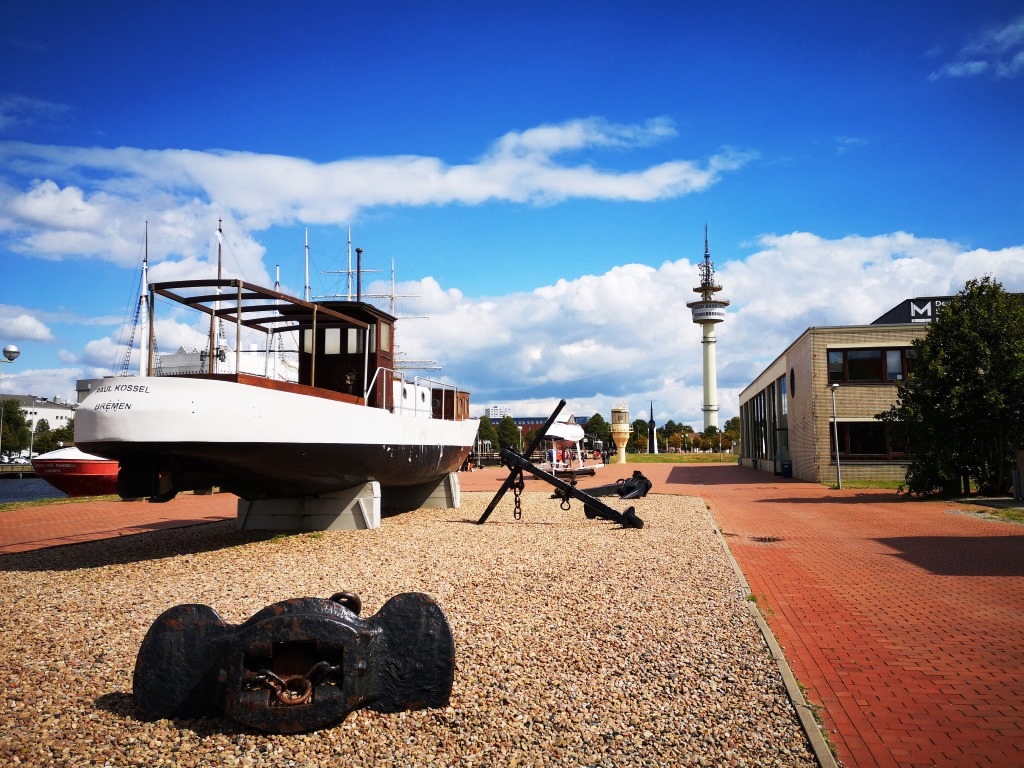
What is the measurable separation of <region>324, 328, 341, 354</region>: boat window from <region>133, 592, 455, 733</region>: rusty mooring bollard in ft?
33.2

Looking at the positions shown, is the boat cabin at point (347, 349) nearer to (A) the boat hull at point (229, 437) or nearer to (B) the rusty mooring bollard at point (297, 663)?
(A) the boat hull at point (229, 437)

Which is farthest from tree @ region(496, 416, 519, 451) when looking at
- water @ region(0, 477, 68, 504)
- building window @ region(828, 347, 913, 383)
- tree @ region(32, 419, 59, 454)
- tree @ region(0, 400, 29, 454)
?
tree @ region(0, 400, 29, 454)

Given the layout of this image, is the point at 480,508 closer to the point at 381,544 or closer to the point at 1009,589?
the point at 381,544

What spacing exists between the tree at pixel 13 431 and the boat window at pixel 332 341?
8599 centimetres

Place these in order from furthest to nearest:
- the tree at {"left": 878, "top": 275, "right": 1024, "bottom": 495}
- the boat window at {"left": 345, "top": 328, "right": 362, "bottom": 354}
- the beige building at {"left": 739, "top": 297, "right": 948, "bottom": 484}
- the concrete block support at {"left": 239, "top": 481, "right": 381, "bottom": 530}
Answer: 1. the beige building at {"left": 739, "top": 297, "right": 948, "bottom": 484}
2. the tree at {"left": 878, "top": 275, "right": 1024, "bottom": 495}
3. the boat window at {"left": 345, "top": 328, "right": 362, "bottom": 354}
4. the concrete block support at {"left": 239, "top": 481, "right": 381, "bottom": 530}

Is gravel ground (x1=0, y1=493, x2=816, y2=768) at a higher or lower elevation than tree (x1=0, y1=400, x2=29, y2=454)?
lower

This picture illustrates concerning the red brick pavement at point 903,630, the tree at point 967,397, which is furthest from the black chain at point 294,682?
the tree at point 967,397

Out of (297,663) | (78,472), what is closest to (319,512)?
(297,663)

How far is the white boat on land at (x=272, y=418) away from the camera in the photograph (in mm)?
9094

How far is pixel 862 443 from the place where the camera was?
29.6 m

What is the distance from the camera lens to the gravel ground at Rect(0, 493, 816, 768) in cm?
393

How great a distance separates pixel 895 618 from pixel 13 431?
100110mm

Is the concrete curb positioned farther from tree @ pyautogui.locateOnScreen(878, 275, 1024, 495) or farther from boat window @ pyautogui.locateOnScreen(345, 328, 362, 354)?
tree @ pyautogui.locateOnScreen(878, 275, 1024, 495)

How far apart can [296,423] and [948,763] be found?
8653mm
